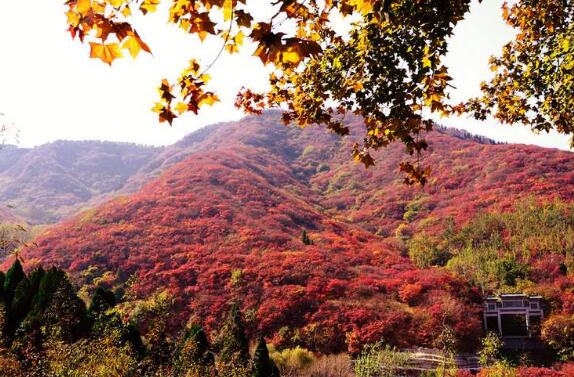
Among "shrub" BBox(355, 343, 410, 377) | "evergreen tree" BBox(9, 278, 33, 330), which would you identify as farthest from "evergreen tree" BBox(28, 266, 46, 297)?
"shrub" BBox(355, 343, 410, 377)

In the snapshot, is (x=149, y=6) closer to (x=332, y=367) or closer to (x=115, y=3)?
(x=115, y=3)

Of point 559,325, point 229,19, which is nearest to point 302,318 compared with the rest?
point 559,325

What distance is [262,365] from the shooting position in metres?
16.7

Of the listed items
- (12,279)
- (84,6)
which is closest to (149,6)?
(84,6)

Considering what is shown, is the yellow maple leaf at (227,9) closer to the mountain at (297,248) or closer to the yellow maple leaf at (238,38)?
the yellow maple leaf at (238,38)

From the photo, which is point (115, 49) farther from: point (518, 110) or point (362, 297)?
point (362, 297)

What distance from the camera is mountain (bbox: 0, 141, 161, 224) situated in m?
102

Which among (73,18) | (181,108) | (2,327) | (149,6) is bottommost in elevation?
(2,327)

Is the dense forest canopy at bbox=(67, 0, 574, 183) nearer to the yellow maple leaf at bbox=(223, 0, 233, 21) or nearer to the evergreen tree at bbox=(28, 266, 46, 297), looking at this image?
the yellow maple leaf at bbox=(223, 0, 233, 21)

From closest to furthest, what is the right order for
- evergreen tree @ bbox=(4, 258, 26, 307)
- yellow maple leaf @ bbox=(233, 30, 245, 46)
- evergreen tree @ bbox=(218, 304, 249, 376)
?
yellow maple leaf @ bbox=(233, 30, 245, 46), evergreen tree @ bbox=(218, 304, 249, 376), evergreen tree @ bbox=(4, 258, 26, 307)

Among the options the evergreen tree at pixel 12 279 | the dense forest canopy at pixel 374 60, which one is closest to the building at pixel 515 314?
the dense forest canopy at pixel 374 60

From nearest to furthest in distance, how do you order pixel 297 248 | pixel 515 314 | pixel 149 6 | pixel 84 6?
pixel 84 6
pixel 149 6
pixel 515 314
pixel 297 248

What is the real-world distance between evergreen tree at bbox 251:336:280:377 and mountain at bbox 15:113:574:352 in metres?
5.48

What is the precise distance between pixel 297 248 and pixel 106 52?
31.5 m
